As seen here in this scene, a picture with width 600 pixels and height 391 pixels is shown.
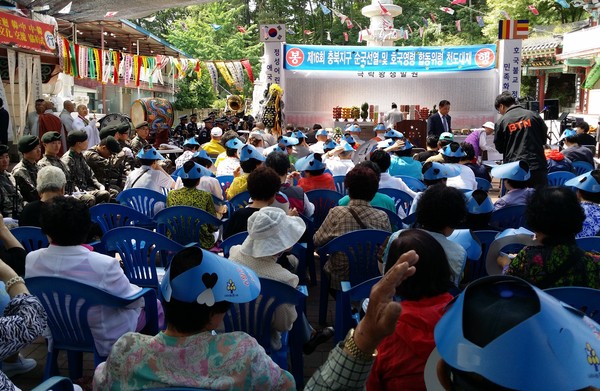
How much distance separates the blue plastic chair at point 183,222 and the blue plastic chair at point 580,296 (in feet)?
8.56

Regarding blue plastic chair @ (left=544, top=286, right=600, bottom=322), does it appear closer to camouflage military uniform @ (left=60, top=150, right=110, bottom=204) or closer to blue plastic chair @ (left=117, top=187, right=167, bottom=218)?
blue plastic chair @ (left=117, top=187, right=167, bottom=218)

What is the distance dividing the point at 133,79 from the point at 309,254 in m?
16.6

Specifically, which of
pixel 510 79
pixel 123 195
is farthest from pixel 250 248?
pixel 510 79

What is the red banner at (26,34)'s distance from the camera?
32.6 ft

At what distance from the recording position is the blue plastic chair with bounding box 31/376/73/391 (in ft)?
A: 5.38

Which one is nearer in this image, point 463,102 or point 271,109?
point 271,109

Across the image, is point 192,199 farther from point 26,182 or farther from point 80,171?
point 80,171

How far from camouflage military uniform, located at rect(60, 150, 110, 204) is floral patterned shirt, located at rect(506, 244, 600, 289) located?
191 inches

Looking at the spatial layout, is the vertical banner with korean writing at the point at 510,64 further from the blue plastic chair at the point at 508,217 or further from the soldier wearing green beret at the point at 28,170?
the soldier wearing green beret at the point at 28,170

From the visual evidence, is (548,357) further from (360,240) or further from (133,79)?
(133,79)

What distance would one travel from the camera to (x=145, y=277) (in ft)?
12.5

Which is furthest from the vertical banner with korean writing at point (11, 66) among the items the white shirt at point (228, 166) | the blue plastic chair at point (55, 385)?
the blue plastic chair at point (55, 385)

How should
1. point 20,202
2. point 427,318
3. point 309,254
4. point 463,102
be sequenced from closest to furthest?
Result: 1. point 427,318
2. point 309,254
3. point 20,202
4. point 463,102

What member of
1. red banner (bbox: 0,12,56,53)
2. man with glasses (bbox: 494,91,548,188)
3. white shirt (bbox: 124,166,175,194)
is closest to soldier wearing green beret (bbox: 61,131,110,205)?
white shirt (bbox: 124,166,175,194)
